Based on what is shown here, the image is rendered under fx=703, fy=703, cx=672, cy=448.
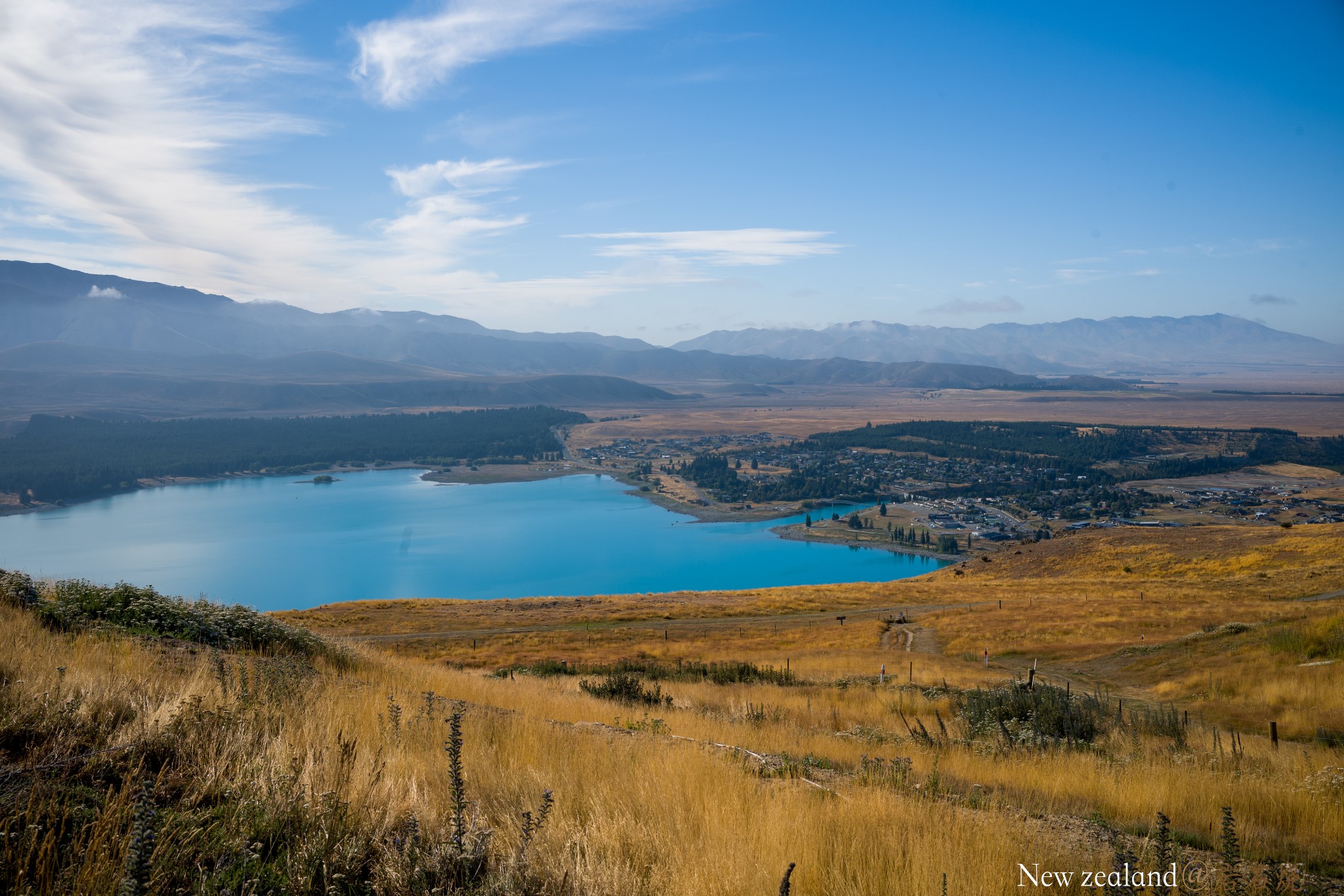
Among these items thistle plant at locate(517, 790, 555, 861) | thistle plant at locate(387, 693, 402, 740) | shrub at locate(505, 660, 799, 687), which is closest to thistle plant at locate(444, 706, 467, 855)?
thistle plant at locate(517, 790, 555, 861)

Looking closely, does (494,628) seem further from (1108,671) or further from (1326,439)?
(1326,439)

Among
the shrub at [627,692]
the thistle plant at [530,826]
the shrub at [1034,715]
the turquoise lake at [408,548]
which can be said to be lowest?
the turquoise lake at [408,548]

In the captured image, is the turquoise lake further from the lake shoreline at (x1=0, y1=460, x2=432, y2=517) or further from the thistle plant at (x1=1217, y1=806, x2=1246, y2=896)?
the thistle plant at (x1=1217, y1=806, x2=1246, y2=896)

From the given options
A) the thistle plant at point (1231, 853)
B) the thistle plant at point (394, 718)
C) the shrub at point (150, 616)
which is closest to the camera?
→ the thistle plant at point (1231, 853)

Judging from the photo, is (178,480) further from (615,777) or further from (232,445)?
(615,777)

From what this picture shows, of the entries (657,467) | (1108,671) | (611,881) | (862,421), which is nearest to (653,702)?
(611,881)

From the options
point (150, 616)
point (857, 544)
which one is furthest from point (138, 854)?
point (857, 544)

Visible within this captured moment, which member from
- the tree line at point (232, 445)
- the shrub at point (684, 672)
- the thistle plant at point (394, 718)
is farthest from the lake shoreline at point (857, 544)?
the tree line at point (232, 445)

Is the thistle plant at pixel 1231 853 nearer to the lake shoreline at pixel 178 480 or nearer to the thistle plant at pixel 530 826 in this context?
the thistle plant at pixel 530 826
